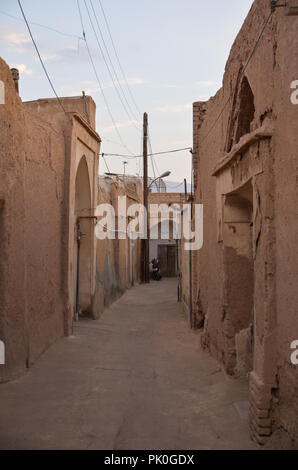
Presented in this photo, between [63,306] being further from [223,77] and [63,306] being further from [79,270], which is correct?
[223,77]

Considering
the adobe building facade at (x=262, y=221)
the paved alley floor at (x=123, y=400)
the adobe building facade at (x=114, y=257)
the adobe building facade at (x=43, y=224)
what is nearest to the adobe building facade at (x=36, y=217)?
the adobe building facade at (x=43, y=224)

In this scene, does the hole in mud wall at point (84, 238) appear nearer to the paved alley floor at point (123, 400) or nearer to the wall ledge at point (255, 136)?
the paved alley floor at point (123, 400)

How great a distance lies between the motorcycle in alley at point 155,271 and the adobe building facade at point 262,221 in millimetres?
17996

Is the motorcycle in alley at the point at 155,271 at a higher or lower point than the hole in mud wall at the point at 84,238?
lower

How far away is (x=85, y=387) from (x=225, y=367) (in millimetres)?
1845

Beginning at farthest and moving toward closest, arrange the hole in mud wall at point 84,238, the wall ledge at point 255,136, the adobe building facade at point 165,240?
the adobe building facade at point 165,240, the hole in mud wall at point 84,238, the wall ledge at point 255,136

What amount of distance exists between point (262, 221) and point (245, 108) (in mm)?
2172

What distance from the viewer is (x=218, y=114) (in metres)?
6.85

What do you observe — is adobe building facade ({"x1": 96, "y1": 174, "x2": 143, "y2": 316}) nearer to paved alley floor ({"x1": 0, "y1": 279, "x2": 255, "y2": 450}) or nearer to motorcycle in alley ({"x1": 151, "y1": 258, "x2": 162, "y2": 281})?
motorcycle in alley ({"x1": 151, "y1": 258, "x2": 162, "y2": 281})

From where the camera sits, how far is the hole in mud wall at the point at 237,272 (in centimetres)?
588

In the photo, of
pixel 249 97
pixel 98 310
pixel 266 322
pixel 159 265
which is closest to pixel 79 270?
pixel 98 310

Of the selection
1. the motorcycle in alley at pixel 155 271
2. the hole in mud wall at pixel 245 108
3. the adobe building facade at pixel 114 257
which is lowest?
the motorcycle in alley at pixel 155 271

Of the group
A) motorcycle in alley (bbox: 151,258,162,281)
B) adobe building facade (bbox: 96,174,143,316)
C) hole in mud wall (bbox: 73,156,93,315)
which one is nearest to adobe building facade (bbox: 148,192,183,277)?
motorcycle in alley (bbox: 151,258,162,281)

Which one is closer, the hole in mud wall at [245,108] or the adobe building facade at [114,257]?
the hole in mud wall at [245,108]
